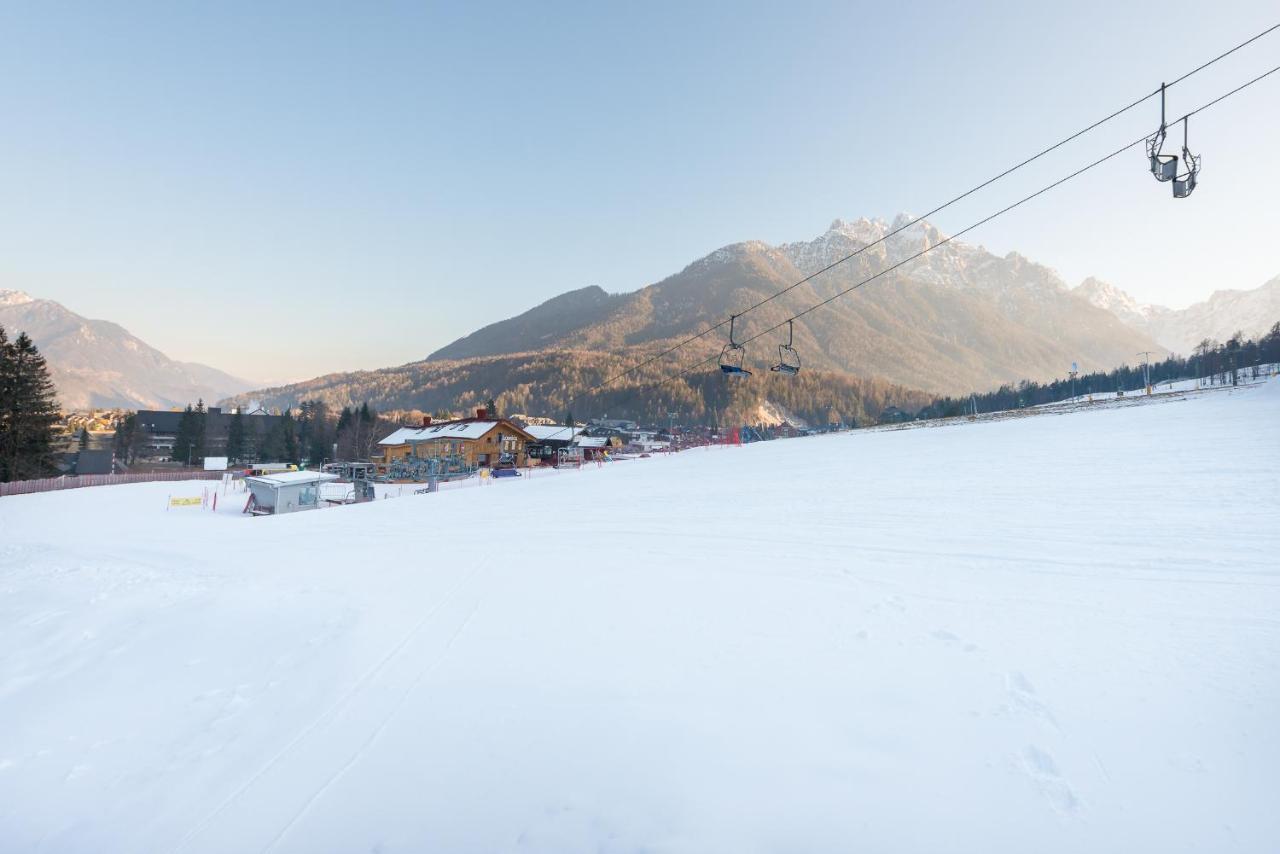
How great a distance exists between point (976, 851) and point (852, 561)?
535 cm

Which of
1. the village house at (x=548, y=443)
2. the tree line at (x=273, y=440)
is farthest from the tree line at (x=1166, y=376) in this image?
the tree line at (x=273, y=440)

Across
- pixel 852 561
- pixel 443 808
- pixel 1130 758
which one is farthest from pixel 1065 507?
pixel 443 808

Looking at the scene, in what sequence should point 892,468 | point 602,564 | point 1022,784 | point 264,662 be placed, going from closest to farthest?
1. point 1022,784
2. point 264,662
3. point 602,564
4. point 892,468

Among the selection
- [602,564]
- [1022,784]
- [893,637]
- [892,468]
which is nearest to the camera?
[1022,784]

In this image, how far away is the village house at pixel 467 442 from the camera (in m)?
55.4

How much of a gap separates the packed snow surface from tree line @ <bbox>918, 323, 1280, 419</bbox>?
359ft

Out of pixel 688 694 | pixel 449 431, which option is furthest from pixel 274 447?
pixel 688 694

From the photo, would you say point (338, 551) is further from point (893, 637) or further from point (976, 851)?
point (976, 851)

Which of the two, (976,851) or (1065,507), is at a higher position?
(1065,507)

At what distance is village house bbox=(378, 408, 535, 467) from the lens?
182 feet

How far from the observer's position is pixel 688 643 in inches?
229

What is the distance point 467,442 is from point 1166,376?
15305 centimetres

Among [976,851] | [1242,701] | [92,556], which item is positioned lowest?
[92,556]

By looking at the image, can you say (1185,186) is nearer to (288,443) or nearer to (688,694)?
(688,694)
